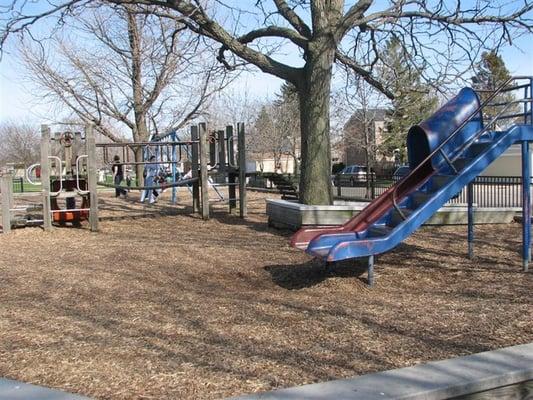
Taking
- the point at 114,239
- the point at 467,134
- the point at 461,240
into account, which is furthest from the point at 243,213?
the point at 467,134

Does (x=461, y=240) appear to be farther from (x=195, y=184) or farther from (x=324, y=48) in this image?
(x=195, y=184)

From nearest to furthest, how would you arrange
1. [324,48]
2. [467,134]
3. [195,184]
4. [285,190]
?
[467,134] → [324,48] → [195,184] → [285,190]

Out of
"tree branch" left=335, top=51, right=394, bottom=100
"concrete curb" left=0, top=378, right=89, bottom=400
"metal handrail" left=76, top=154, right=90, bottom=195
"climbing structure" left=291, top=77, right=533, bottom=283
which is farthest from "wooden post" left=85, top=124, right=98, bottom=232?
"concrete curb" left=0, top=378, right=89, bottom=400

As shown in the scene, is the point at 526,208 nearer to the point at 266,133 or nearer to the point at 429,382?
→ the point at 429,382

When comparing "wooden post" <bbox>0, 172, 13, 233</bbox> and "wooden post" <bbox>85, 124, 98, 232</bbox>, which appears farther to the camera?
"wooden post" <bbox>85, 124, 98, 232</bbox>

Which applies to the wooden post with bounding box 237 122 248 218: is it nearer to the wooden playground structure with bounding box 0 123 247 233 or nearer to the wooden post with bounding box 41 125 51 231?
the wooden playground structure with bounding box 0 123 247 233

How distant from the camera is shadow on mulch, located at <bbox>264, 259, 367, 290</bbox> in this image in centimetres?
675

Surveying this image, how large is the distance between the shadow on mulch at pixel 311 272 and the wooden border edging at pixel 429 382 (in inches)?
112

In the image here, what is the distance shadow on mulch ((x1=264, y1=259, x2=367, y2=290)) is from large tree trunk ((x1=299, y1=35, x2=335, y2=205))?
9.80 ft

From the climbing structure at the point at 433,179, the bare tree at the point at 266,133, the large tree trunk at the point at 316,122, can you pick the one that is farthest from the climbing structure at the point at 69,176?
the bare tree at the point at 266,133

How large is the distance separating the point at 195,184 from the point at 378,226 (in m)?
7.59

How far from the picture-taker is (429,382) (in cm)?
346

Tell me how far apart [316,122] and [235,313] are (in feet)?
19.1

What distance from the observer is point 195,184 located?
45.8 feet
